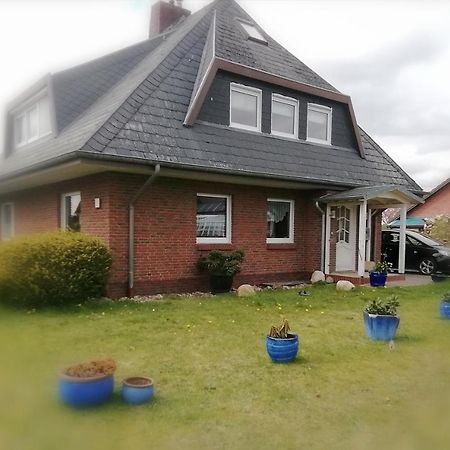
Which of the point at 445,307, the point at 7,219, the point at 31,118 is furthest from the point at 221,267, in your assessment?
the point at 7,219

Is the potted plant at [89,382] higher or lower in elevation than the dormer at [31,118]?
lower

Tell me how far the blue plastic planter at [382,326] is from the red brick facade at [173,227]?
556cm

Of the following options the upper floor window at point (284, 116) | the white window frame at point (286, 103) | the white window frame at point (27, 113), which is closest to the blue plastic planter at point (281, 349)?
the white window frame at point (286, 103)

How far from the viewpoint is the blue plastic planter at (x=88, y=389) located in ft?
12.4

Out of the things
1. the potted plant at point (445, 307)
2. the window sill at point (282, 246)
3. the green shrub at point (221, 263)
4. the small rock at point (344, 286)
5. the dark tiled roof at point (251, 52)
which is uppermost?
the dark tiled roof at point (251, 52)

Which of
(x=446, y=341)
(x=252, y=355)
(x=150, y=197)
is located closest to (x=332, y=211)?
(x=150, y=197)

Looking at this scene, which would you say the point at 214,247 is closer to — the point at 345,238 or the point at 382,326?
the point at 345,238

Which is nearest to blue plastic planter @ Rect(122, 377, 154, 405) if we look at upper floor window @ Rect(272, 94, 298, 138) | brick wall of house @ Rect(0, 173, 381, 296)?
brick wall of house @ Rect(0, 173, 381, 296)

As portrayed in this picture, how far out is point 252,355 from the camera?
6121 mm

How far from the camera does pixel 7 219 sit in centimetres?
1764

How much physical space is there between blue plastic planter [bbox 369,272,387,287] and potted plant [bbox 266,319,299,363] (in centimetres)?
809

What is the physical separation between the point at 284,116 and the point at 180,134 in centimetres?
442

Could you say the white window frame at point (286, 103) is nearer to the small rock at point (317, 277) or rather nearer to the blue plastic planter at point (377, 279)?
the small rock at point (317, 277)

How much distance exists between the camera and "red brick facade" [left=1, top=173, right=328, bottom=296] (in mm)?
10539
